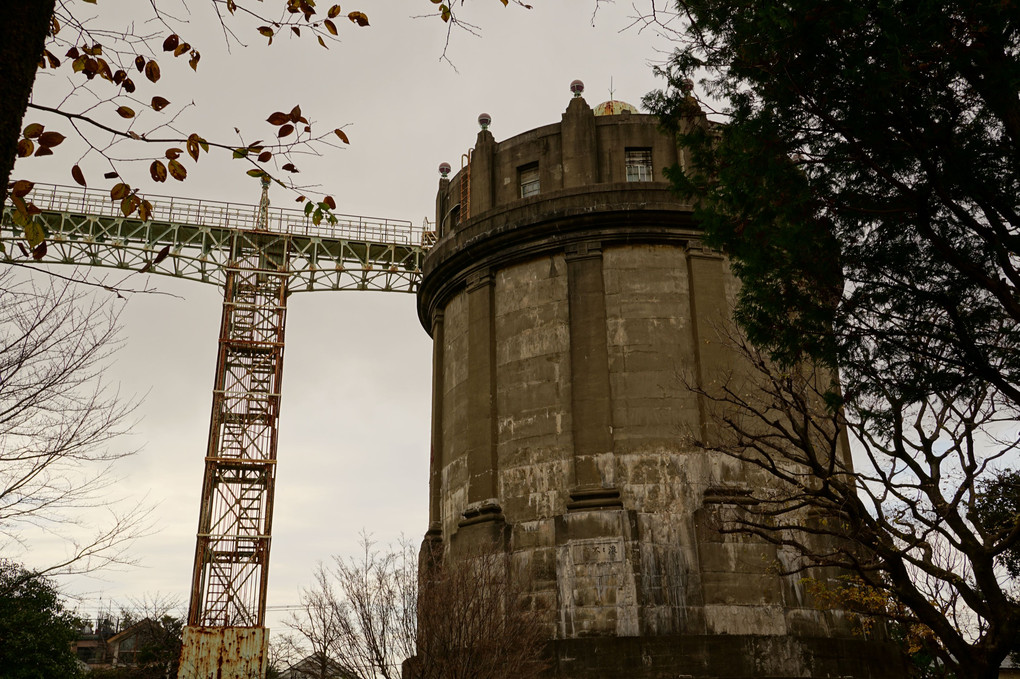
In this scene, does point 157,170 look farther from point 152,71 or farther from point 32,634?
point 32,634

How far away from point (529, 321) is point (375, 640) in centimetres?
1178

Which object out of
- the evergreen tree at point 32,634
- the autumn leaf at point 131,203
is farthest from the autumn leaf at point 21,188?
the evergreen tree at point 32,634

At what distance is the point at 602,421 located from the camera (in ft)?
82.5

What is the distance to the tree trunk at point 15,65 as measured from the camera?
5.58 meters

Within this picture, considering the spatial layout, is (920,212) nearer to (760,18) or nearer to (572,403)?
(760,18)

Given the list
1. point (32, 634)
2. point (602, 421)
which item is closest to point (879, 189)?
point (602, 421)

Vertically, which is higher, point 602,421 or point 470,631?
point 602,421

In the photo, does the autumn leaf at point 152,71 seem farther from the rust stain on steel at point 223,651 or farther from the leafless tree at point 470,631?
the rust stain on steel at point 223,651

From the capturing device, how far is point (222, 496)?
1837 inches

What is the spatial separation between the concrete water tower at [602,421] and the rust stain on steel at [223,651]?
53.7 feet

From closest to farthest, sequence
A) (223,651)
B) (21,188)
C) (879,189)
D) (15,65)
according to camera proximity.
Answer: (15,65), (21,188), (879,189), (223,651)

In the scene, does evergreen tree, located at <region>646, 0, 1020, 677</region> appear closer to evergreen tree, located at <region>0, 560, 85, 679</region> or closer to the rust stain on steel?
evergreen tree, located at <region>0, 560, 85, 679</region>

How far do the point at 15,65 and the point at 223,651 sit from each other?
1578 inches

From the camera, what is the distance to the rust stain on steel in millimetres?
41031
